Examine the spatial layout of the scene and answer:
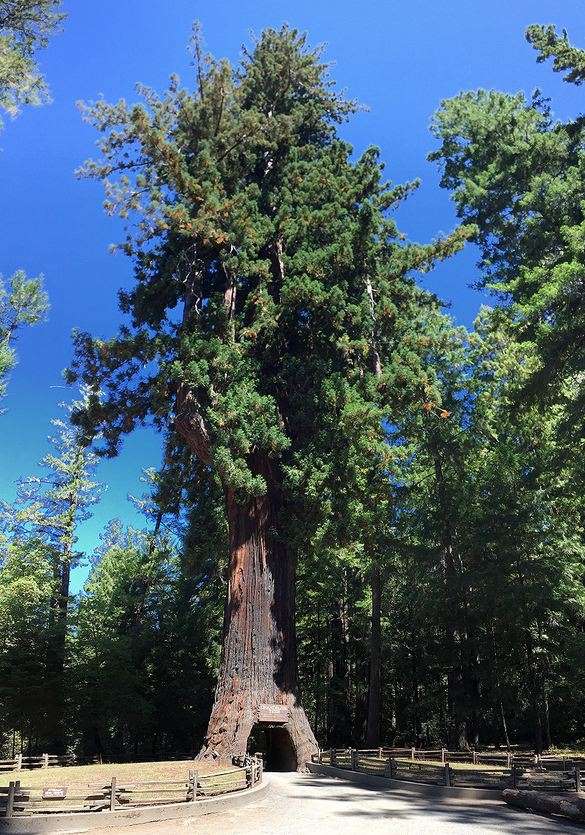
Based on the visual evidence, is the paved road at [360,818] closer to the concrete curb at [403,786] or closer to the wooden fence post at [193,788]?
the concrete curb at [403,786]

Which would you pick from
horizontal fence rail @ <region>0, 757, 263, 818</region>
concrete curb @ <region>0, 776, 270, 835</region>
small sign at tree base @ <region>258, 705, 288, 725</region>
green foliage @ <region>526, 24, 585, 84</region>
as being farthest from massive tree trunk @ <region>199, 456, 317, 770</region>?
green foliage @ <region>526, 24, 585, 84</region>

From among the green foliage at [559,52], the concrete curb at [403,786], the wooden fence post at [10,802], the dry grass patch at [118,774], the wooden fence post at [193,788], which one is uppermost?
the green foliage at [559,52]

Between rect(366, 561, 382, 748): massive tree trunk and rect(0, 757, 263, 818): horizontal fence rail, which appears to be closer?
rect(0, 757, 263, 818): horizontal fence rail

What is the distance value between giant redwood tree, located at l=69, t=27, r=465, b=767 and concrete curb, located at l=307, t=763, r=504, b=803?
0.91 m

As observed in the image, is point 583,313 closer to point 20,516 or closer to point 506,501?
point 506,501

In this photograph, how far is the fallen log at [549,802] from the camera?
28.4 ft

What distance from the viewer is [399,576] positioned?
25.2m

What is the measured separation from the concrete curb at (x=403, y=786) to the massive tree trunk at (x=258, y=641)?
2.76 feet

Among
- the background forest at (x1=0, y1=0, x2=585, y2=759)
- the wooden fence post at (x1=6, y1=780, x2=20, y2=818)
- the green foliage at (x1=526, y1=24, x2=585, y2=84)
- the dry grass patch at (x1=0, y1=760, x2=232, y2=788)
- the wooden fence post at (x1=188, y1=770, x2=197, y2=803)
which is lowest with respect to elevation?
the dry grass patch at (x1=0, y1=760, x2=232, y2=788)

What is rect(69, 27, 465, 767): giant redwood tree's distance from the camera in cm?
1462

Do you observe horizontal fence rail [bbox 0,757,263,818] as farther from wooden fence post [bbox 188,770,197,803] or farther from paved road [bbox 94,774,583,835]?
paved road [bbox 94,774,583,835]

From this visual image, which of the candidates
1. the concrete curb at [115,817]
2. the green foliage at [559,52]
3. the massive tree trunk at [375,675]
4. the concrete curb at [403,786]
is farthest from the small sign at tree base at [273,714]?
the green foliage at [559,52]

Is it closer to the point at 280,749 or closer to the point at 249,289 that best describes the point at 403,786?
the point at 280,749

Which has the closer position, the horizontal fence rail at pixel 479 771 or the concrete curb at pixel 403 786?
the concrete curb at pixel 403 786
